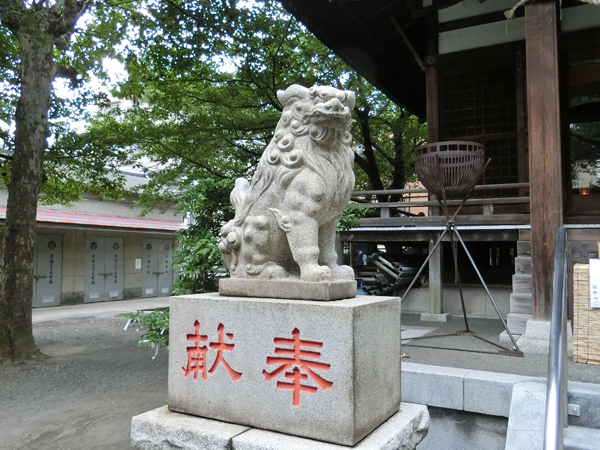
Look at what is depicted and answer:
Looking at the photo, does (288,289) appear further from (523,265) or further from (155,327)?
(523,265)

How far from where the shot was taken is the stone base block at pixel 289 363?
2488mm

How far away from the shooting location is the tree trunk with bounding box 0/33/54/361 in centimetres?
755

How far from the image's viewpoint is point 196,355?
2971 millimetres

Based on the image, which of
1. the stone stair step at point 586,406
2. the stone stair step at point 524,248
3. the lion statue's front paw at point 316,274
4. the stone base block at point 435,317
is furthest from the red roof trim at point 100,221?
the stone stair step at point 586,406

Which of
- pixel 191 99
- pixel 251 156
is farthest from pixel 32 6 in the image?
pixel 251 156

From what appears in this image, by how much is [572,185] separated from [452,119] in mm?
2190

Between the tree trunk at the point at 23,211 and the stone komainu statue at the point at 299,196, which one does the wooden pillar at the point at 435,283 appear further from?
the tree trunk at the point at 23,211

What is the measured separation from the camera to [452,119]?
27.5 feet

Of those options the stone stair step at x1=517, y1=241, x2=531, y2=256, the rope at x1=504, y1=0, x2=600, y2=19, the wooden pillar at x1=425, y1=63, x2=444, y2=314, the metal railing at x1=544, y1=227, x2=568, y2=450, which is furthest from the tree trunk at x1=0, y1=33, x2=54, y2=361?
the metal railing at x1=544, y1=227, x2=568, y2=450

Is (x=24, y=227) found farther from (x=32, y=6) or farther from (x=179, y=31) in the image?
(x=179, y=31)

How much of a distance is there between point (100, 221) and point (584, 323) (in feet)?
47.0

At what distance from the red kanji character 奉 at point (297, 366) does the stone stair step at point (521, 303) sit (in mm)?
3976

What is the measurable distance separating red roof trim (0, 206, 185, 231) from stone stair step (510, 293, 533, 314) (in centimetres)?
912

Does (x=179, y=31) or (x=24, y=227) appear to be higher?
(x=179, y=31)
